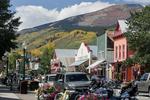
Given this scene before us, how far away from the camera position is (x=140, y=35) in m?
57.1

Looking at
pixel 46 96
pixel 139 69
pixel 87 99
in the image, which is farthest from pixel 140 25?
pixel 87 99

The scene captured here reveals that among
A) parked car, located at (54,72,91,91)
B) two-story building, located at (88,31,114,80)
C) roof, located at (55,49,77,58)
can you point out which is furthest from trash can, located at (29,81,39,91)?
roof, located at (55,49,77,58)

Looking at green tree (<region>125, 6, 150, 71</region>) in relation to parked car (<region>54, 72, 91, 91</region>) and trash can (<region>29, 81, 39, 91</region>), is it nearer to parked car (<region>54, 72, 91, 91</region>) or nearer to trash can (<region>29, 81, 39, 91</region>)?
trash can (<region>29, 81, 39, 91</region>)

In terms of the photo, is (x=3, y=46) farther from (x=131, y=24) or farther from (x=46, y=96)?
(x=46, y=96)

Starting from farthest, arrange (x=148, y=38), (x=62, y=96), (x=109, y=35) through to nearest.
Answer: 1. (x=109, y=35)
2. (x=148, y=38)
3. (x=62, y=96)

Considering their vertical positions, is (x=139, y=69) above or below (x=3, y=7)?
below

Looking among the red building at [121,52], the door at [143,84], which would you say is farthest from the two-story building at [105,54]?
the door at [143,84]

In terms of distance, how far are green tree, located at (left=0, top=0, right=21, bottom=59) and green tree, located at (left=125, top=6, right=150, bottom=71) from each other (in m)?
12.8

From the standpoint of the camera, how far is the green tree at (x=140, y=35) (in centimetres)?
5700

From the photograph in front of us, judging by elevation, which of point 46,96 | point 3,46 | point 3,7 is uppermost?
point 3,7

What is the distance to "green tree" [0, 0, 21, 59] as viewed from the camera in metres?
52.2

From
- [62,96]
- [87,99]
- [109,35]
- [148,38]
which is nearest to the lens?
[87,99]

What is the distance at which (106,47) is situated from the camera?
8556cm

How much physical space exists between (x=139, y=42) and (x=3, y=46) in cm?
1435
